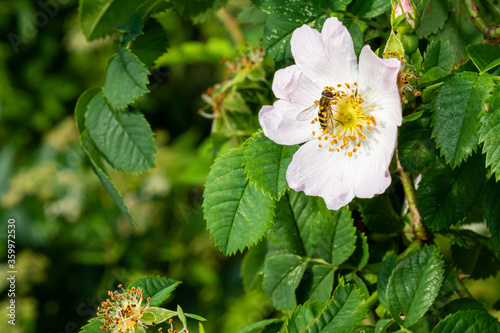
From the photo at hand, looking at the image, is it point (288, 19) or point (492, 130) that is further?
point (288, 19)

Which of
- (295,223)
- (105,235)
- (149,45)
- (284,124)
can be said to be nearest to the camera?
(284,124)

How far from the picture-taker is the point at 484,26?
2.22 feet

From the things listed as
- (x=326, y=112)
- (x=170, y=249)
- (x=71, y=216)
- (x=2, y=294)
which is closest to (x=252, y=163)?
(x=326, y=112)

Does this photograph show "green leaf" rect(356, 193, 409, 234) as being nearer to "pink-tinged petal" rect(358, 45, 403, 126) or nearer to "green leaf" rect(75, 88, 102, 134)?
"pink-tinged petal" rect(358, 45, 403, 126)

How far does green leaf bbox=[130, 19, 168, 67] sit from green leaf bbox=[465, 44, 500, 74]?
478 millimetres

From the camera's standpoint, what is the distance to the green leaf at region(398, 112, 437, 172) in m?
0.62

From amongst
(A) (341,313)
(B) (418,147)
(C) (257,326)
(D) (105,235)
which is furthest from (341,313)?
(D) (105,235)

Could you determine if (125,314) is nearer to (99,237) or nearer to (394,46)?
(394,46)

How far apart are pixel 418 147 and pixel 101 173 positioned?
1.53 feet

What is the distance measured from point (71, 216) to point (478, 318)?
1616 millimetres

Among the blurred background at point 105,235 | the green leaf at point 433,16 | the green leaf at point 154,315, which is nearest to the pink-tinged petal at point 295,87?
the green leaf at point 433,16

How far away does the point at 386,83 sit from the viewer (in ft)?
1.90

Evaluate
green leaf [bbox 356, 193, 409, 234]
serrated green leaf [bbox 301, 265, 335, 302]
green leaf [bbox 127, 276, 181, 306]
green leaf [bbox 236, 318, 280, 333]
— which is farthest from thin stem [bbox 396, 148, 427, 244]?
green leaf [bbox 127, 276, 181, 306]

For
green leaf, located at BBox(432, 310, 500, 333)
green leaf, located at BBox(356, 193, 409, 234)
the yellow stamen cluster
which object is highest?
green leaf, located at BBox(356, 193, 409, 234)
